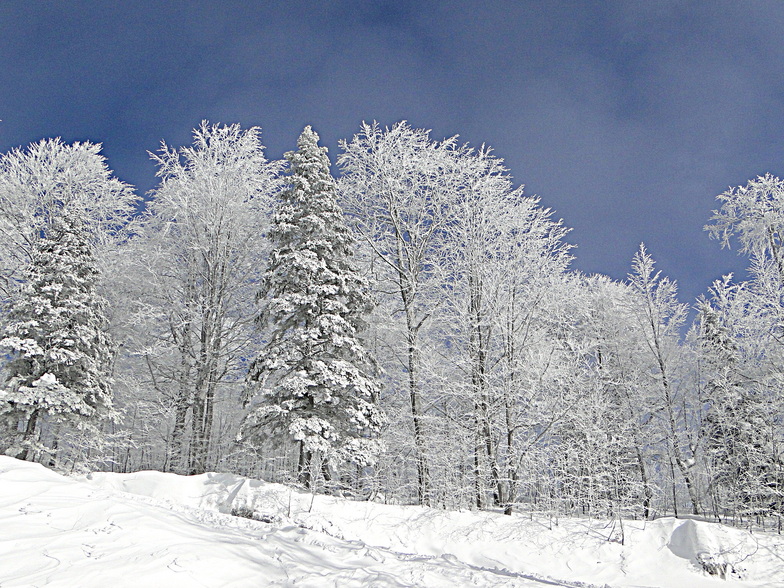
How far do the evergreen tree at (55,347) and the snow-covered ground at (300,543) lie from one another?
2.26 metres

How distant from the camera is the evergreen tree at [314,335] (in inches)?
574

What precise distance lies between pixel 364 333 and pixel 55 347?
10.0 meters

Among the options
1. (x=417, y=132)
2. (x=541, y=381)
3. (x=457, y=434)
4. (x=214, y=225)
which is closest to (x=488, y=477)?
(x=457, y=434)

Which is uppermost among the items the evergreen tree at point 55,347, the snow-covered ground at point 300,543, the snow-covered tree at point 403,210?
the snow-covered tree at point 403,210

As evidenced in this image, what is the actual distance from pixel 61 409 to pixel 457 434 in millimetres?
11430

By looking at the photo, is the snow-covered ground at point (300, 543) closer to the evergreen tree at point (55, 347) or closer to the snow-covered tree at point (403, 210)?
the evergreen tree at point (55, 347)

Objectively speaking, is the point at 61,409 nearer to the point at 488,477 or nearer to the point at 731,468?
the point at 488,477

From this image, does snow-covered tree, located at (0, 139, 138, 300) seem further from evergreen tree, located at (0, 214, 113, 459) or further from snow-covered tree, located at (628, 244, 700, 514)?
snow-covered tree, located at (628, 244, 700, 514)

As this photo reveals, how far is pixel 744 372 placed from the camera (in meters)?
18.2

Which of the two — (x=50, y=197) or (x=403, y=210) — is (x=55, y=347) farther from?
(x=403, y=210)

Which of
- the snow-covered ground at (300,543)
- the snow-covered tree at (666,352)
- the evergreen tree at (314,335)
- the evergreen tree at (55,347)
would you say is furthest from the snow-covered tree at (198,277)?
the snow-covered tree at (666,352)

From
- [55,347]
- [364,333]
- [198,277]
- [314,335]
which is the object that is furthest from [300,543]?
[198,277]

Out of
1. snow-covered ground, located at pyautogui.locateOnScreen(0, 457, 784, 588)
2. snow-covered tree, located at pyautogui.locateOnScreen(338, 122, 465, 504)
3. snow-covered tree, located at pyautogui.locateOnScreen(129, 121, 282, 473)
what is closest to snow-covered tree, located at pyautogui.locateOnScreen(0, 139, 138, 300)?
snow-covered tree, located at pyautogui.locateOnScreen(129, 121, 282, 473)

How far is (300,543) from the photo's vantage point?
307 inches
